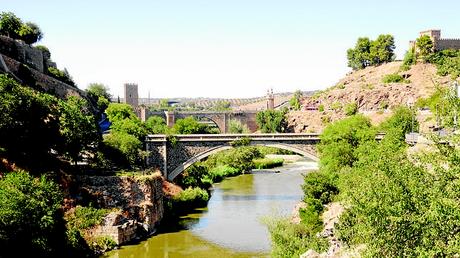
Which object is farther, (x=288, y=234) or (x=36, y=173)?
(x=36, y=173)

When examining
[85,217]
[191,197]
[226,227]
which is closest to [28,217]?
[85,217]

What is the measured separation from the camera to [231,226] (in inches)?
1296

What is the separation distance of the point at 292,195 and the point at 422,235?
30451 mm

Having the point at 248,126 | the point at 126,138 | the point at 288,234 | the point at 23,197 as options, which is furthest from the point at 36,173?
the point at 248,126

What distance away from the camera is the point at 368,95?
65.7m

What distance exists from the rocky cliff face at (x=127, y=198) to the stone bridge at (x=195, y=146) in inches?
280

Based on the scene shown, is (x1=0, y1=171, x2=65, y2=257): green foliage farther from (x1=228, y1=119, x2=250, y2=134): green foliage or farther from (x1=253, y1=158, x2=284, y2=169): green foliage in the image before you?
(x1=228, y1=119, x2=250, y2=134): green foliage

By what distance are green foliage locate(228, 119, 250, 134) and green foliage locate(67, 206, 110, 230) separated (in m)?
49.0

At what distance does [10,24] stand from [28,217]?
39443 millimetres

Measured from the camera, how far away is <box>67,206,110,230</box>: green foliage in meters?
27.6

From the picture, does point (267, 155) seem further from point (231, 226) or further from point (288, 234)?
point (288, 234)

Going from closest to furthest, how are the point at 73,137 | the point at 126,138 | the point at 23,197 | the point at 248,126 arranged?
the point at 23,197 → the point at 73,137 → the point at 126,138 → the point at 248,126

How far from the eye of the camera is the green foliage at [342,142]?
35.3m

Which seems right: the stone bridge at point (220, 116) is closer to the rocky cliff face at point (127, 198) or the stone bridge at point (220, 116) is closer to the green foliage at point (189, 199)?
the green foliage at point (189, 199)
